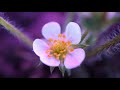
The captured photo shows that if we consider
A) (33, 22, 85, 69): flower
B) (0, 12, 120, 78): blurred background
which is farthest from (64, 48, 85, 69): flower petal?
(0, 12, 120, 78): blurred background

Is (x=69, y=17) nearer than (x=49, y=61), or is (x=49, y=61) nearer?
(x=49, y=61)

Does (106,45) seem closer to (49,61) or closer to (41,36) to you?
(49,61)

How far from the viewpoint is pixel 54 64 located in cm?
81

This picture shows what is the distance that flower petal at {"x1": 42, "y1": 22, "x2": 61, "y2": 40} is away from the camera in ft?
2.89

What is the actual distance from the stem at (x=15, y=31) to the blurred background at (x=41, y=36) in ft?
0.18

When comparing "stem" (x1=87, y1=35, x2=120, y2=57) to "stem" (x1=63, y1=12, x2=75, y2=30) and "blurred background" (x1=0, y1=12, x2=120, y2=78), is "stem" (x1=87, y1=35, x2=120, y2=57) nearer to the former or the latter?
"blurred background" (x1=0, y1=12, x2=120, y2=78)

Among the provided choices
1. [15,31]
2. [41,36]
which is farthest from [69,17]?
[15,31]

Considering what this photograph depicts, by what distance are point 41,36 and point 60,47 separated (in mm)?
166

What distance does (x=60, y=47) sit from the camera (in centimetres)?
89

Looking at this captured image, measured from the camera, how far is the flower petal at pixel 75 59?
818 millimetres
